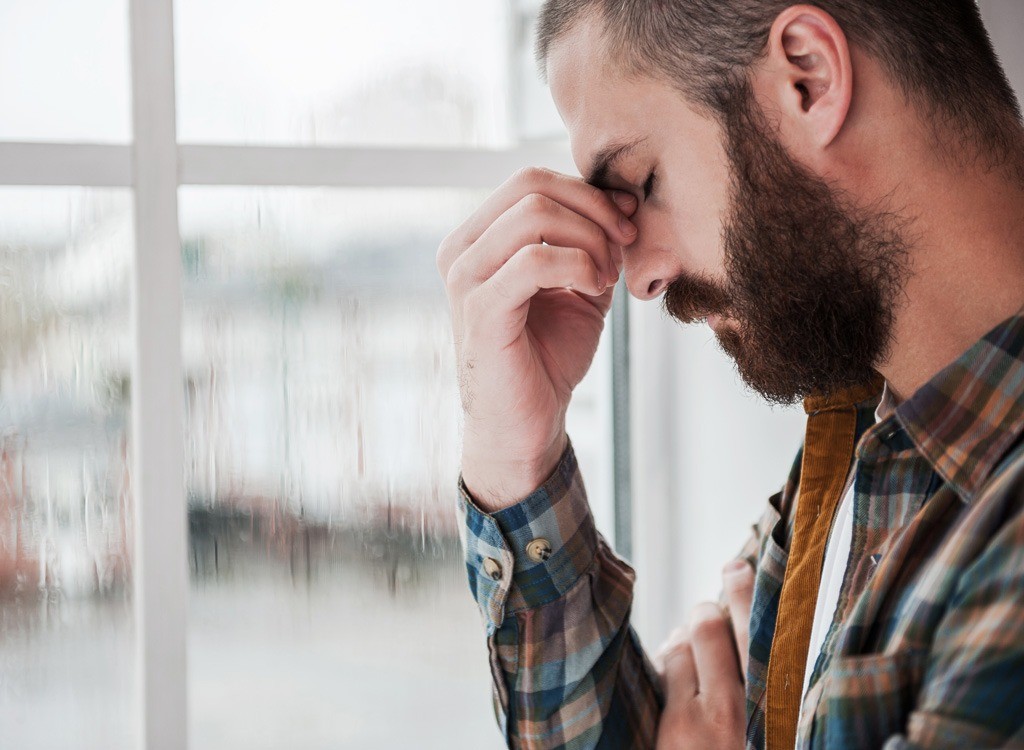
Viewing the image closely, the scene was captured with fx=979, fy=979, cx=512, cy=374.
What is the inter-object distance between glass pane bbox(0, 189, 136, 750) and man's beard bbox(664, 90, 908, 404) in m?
0.95

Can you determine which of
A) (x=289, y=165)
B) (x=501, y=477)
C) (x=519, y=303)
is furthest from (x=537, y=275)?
(x=289, y=165)

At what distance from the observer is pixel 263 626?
5.30 ft

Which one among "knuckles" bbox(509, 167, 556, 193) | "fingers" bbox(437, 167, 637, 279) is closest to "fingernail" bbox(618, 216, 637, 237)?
"fingers" bbox(437, 167, 637, 279)

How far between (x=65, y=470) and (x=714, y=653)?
0.97m

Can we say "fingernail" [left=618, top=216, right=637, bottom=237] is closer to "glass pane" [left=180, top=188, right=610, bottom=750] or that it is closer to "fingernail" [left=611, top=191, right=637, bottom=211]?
"fingernail" [left=611, top=191, right=637, bottom=211]

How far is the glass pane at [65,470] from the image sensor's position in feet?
4.67

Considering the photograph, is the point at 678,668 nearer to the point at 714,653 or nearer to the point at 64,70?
the point at 714,653

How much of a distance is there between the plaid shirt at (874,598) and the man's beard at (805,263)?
10 centimetres

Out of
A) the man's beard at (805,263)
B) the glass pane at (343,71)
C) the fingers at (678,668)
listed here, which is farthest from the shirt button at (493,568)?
the glass pane at (343,71)

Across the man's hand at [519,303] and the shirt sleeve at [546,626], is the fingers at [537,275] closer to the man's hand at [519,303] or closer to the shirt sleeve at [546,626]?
the man's hand at [519,303]

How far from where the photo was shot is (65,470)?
1457 millimetres

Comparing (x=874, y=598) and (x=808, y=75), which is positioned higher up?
(x=808, y=75)

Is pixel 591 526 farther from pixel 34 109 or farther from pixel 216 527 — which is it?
pixel 34 109

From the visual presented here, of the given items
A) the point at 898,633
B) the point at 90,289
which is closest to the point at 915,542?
the point at 898,633
